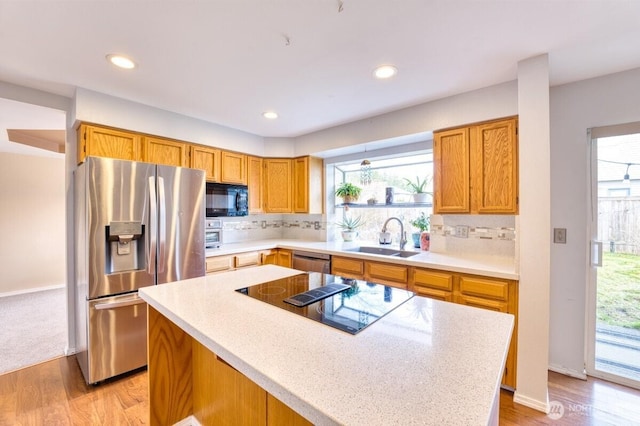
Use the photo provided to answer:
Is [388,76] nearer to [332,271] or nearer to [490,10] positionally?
[490,10]

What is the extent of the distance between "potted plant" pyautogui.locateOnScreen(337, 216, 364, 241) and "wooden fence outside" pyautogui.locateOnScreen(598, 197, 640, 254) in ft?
7.78

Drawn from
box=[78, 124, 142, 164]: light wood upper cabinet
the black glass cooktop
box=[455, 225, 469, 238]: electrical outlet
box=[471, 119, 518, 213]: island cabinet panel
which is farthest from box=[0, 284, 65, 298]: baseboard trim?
box=[471, 119, 518, 213]: island cabinet panel

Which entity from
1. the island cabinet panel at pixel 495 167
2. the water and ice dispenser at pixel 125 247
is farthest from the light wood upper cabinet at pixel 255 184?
the island cabinet panel at pixel 495 167

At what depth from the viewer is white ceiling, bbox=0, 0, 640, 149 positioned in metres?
1.40

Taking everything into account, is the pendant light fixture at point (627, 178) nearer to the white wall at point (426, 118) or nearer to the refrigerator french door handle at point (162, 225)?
the white wall at point (426, 118)

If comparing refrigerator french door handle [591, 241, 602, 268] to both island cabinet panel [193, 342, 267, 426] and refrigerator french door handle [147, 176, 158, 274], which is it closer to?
island cabinet panel [193, 342, 267, 426]

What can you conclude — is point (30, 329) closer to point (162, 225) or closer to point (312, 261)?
point (162, 225)

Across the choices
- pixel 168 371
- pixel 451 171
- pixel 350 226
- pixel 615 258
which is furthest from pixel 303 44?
pixel 615 258

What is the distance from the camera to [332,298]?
1.33 m

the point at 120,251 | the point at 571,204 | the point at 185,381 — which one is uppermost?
the point at 571,204

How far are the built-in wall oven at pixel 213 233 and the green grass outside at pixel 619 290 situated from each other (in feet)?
11.6

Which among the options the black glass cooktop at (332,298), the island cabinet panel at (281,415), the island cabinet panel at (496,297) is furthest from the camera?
the island cabinet panel at (496,297)

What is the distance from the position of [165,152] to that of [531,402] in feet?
12.1

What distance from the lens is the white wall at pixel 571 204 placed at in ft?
7.06
